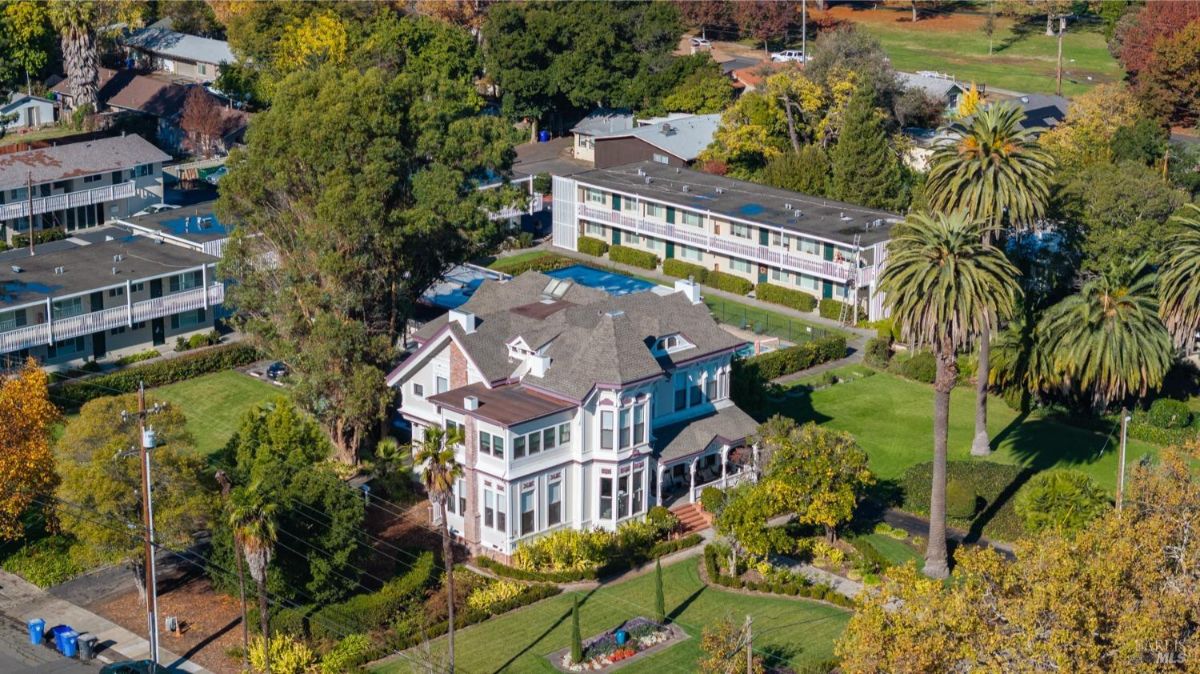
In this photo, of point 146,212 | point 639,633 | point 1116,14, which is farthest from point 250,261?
point 1116,14

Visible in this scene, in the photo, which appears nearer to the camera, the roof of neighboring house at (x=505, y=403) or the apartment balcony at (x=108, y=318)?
the roof of neighboring house at (x=505, y=403)

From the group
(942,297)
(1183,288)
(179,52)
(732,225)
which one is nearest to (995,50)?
(732,225)

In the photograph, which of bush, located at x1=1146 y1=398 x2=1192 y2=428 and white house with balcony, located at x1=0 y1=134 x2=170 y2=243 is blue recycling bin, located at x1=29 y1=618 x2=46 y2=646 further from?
bush, located at x1=1146 y1=398 x2=1192 y2=428

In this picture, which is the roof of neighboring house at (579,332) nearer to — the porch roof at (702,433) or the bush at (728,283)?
the porch roof at (702,433)

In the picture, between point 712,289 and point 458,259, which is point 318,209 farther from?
point 712,289

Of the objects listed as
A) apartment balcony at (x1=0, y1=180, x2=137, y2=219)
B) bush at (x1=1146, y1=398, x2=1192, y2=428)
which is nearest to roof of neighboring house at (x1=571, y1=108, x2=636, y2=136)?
apartment balcony at (x1=0, y1=180, x2=137, y2=219)

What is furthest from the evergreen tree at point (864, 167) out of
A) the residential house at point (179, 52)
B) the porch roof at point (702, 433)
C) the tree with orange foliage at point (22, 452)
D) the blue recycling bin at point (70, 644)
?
the residential house at point (179, 52)
